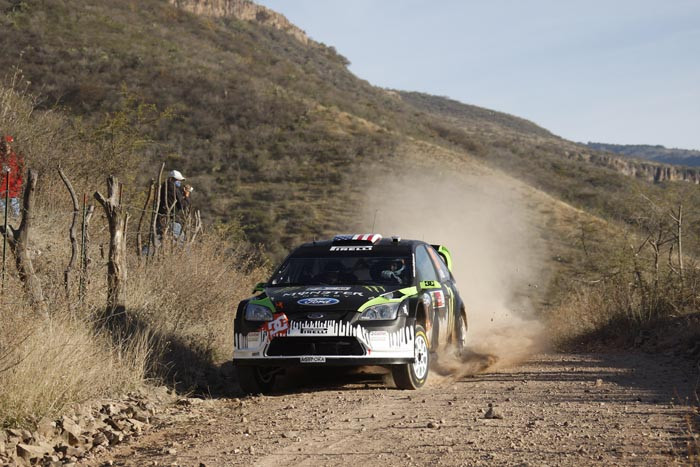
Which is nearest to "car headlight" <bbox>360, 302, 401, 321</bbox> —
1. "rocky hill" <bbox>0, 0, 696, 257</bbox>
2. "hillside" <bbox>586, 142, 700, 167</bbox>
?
"rocky hill" <bbox>0, 0, 696, 257</bbox>

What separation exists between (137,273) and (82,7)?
43.5 metres

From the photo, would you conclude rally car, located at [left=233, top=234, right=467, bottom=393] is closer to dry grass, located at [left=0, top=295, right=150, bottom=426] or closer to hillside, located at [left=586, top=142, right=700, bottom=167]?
dry grass, located at [left=0, top=295, right=150, bottom=426]

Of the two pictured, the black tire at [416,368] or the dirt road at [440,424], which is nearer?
the dirt road at [440,424]

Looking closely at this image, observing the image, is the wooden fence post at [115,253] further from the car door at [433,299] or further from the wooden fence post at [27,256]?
the car door at [433,299]

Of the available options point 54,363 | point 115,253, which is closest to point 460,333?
point 115,253

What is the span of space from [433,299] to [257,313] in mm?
2277

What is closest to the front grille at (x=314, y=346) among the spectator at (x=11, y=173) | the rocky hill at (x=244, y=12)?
the spectator at (x=11, y=173)

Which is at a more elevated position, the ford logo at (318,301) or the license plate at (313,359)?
the ford logo at (318,301)

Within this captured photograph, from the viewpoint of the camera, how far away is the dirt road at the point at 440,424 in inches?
240

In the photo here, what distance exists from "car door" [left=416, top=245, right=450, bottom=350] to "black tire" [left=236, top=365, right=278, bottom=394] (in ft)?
5.98

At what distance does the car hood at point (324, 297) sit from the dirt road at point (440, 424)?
0.91 m

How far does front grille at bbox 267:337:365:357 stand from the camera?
880cm

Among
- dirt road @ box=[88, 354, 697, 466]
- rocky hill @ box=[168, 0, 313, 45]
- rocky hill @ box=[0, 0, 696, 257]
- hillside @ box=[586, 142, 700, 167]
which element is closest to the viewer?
dirt road @ box=[88, 354, 697, 466]

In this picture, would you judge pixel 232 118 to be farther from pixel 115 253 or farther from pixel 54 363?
pixel 54 363
